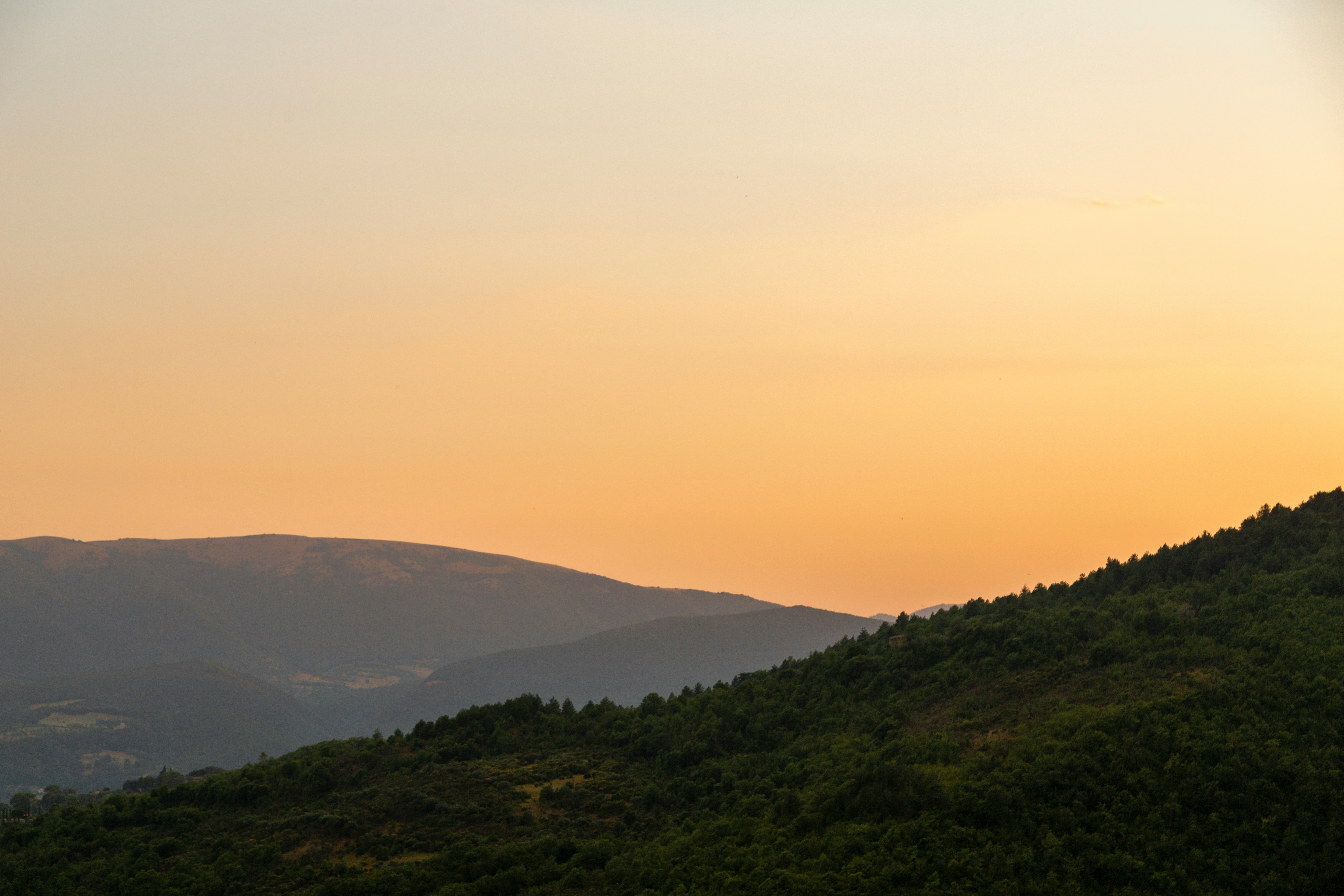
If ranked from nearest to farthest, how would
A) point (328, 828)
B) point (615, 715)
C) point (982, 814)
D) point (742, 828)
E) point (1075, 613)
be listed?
point (982, 814) → point (742, 828) → point (328, 828) → point (1075, 613) → point (615, 715)

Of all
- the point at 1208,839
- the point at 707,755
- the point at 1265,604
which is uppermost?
the point at 1265,604

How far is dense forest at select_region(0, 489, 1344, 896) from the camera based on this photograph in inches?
1925

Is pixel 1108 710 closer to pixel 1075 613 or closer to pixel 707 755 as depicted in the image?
pixel 1075 613

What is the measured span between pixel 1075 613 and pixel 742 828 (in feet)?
98.4

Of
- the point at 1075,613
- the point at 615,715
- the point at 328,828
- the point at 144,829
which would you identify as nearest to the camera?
the point at 328,828

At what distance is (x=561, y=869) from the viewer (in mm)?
58312

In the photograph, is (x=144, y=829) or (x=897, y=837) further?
(x=144, y=829)

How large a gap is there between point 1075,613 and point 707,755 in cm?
2579

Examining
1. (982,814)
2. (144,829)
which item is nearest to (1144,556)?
(982,814)

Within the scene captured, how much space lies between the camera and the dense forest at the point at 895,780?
A: 48906 mm

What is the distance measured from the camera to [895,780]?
181 feet

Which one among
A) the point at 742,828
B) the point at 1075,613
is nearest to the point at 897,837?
the point at 742,828

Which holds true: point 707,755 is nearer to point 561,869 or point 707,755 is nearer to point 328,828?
point 561,869

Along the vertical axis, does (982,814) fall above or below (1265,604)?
below
